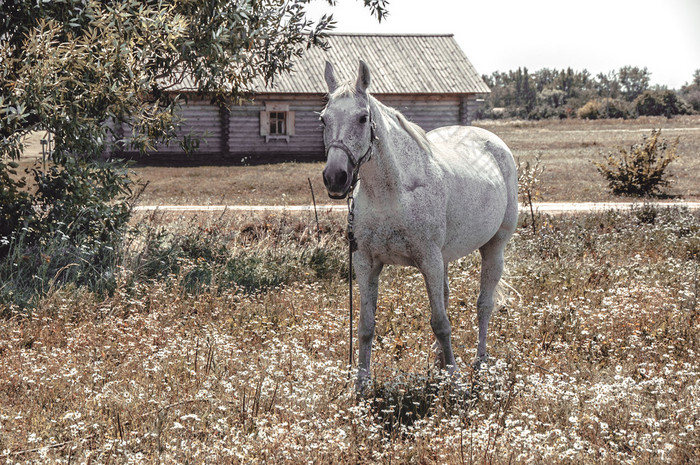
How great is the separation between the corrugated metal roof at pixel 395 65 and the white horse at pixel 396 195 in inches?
868

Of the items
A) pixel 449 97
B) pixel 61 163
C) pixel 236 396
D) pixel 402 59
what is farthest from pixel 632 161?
pixel 236 396

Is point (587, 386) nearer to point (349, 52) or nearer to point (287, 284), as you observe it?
point (287, 284)

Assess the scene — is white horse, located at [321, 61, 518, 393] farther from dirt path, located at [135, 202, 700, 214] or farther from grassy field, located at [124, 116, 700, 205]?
grassy field, located at [124, 116, 700, 205]

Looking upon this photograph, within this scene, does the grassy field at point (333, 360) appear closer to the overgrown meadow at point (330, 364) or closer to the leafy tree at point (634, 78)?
the overgrown meadow at point (330, 364)

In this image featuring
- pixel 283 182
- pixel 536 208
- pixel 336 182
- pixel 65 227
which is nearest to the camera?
pixel 336 182

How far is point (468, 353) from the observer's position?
6.27 meters

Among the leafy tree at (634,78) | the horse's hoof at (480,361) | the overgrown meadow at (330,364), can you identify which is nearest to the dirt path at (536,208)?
the overgrown meadow at (330,364)

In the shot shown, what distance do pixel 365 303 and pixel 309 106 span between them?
25080mm

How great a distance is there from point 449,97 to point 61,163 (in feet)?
77.1

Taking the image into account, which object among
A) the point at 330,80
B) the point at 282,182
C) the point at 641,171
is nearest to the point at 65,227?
the point at 330,80

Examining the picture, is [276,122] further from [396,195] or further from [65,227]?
[396,195]

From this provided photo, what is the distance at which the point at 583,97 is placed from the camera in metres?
106

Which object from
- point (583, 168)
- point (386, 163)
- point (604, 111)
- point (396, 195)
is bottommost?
point (583, 168)

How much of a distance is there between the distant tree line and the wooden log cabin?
5126 cm
